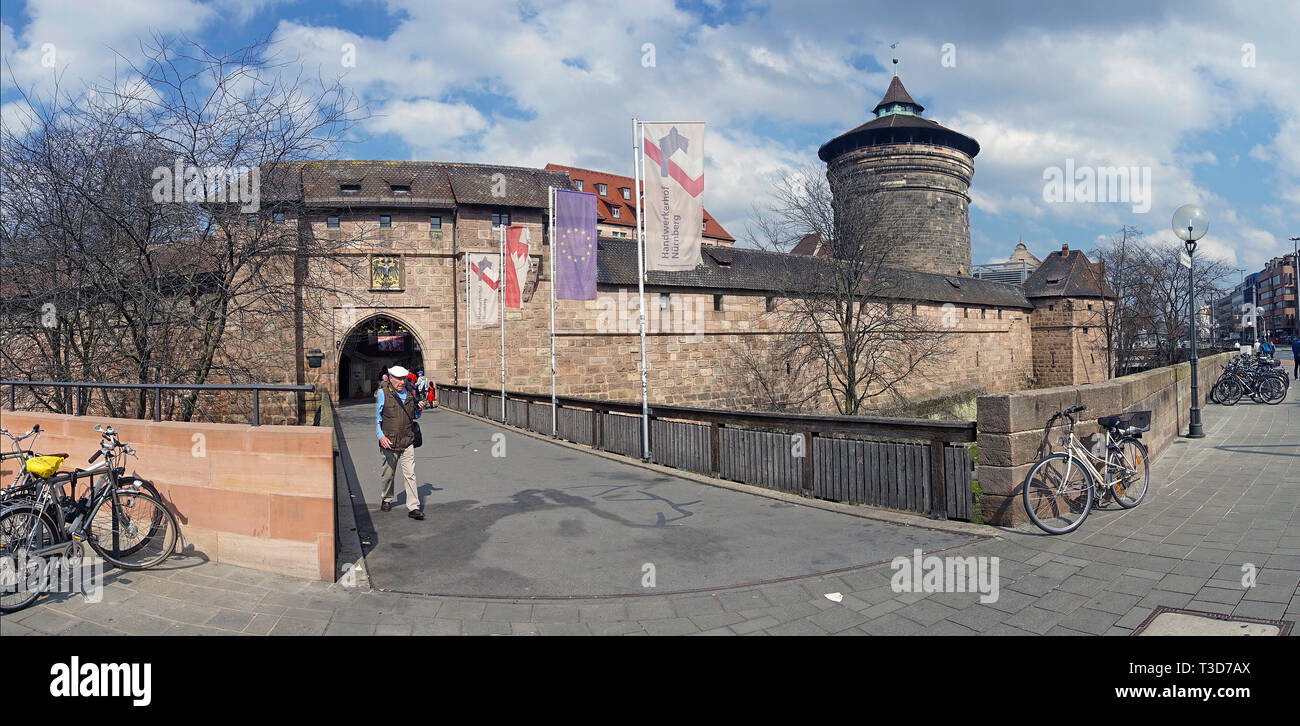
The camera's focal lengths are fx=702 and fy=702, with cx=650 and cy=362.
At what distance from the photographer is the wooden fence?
247 inches

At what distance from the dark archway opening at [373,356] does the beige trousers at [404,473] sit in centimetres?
2743

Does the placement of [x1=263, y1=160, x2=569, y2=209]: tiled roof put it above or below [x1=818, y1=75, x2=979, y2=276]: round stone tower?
below

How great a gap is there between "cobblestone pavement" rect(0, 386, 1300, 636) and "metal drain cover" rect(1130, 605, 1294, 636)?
0.08 meters

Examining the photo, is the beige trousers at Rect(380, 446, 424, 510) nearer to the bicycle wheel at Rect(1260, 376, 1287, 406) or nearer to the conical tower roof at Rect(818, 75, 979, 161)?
the bicycle wheel at Rect(1260, 376, 1287, 406)

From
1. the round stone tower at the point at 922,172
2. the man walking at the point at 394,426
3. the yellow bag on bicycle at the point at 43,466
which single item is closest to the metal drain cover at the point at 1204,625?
the man walking at the point at 394,426

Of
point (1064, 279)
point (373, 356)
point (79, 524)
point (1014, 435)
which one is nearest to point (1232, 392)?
point (1014, 435)

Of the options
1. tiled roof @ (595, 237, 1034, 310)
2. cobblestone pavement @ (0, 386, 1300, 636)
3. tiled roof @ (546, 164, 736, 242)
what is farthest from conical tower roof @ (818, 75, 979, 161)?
cobblestone pavement @ (0, 386, 1300, 636)

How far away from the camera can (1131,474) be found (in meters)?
6.67

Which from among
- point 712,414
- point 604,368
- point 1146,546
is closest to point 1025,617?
point 1146,546

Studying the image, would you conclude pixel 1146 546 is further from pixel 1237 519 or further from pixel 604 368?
pixel 604 368

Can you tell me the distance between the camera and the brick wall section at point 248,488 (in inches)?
184

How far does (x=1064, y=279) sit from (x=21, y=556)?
54.9 metres

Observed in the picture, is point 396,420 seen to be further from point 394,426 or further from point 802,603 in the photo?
point 802,603

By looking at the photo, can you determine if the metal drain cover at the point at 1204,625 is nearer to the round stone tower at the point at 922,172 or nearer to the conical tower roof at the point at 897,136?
the round stone tower at the point at 922,172
